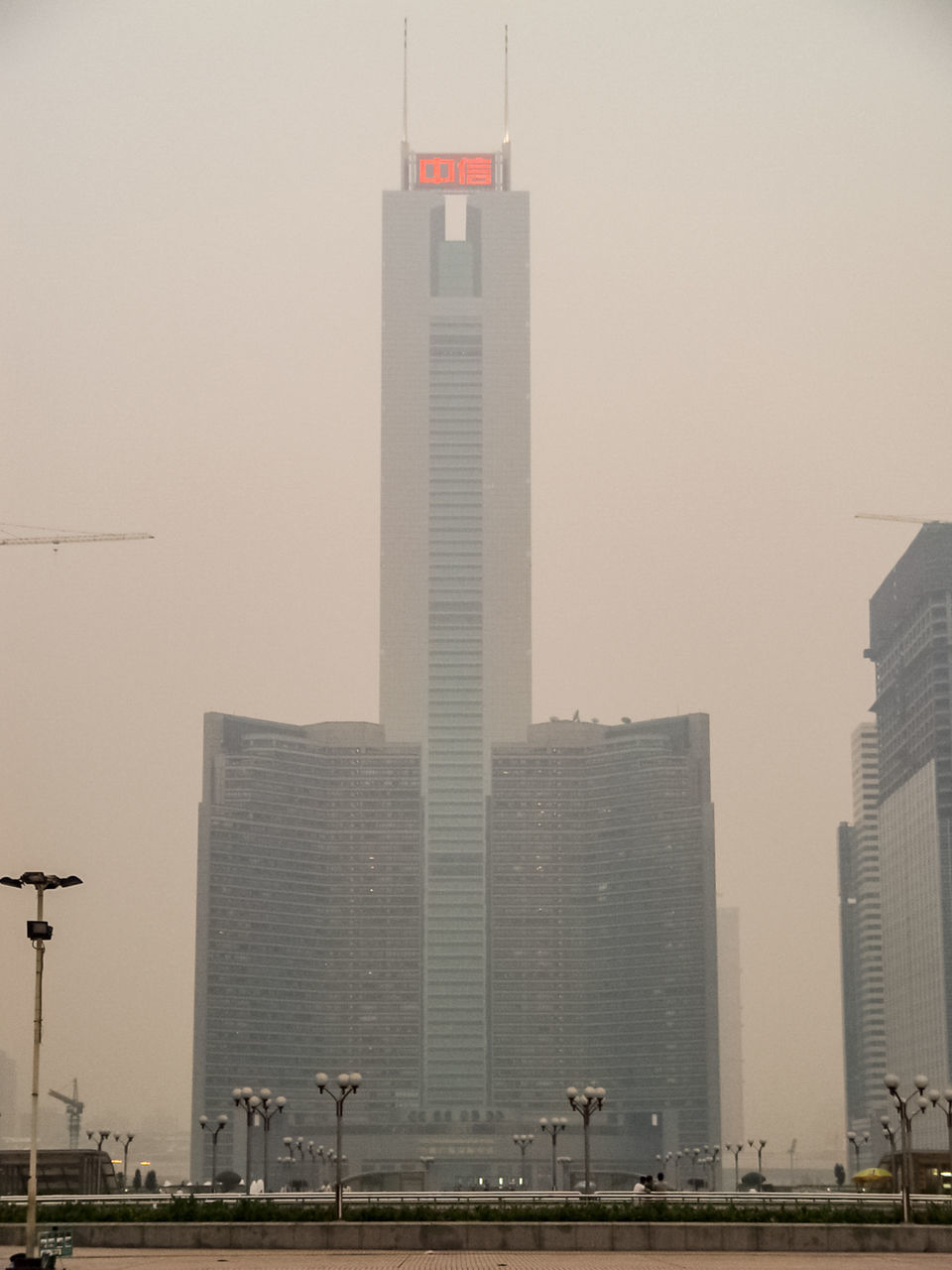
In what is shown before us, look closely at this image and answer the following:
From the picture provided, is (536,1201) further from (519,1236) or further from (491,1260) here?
(491,1260)

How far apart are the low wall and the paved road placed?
0.74 meters

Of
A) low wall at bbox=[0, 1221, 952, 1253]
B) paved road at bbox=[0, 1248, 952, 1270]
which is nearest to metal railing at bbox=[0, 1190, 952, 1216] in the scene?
low wall at bbox=[0, 1221, 952, 1253]

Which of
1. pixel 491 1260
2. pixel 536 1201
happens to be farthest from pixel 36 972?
pixel 536 1201

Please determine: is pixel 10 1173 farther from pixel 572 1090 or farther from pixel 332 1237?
pixel 332 1237

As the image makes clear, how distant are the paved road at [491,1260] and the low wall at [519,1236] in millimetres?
743

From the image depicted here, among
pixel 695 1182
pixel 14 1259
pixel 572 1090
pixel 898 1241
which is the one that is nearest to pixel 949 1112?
pixel 572 1090

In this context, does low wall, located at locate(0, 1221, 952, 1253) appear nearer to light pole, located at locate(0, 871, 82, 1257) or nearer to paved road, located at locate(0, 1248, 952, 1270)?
paved road, located at locate(0, 1248, 952, 1270)

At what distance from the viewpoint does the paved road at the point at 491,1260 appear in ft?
125

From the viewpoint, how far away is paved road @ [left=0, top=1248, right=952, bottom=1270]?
38.1 metres

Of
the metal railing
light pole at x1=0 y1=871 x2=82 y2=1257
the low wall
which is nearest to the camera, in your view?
light pole at x1=0 y1=871 x2=82 y2=1257

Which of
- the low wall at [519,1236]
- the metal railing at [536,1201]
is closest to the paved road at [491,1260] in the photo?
the low wall at [519,1236]

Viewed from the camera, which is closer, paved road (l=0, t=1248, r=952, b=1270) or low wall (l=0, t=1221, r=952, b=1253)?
paved road (l=0, t=1248, r=952, b=1270)

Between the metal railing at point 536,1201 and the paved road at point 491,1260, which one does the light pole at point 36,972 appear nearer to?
the paved road at point 491,1260

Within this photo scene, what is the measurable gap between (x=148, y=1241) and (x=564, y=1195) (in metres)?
21.8
